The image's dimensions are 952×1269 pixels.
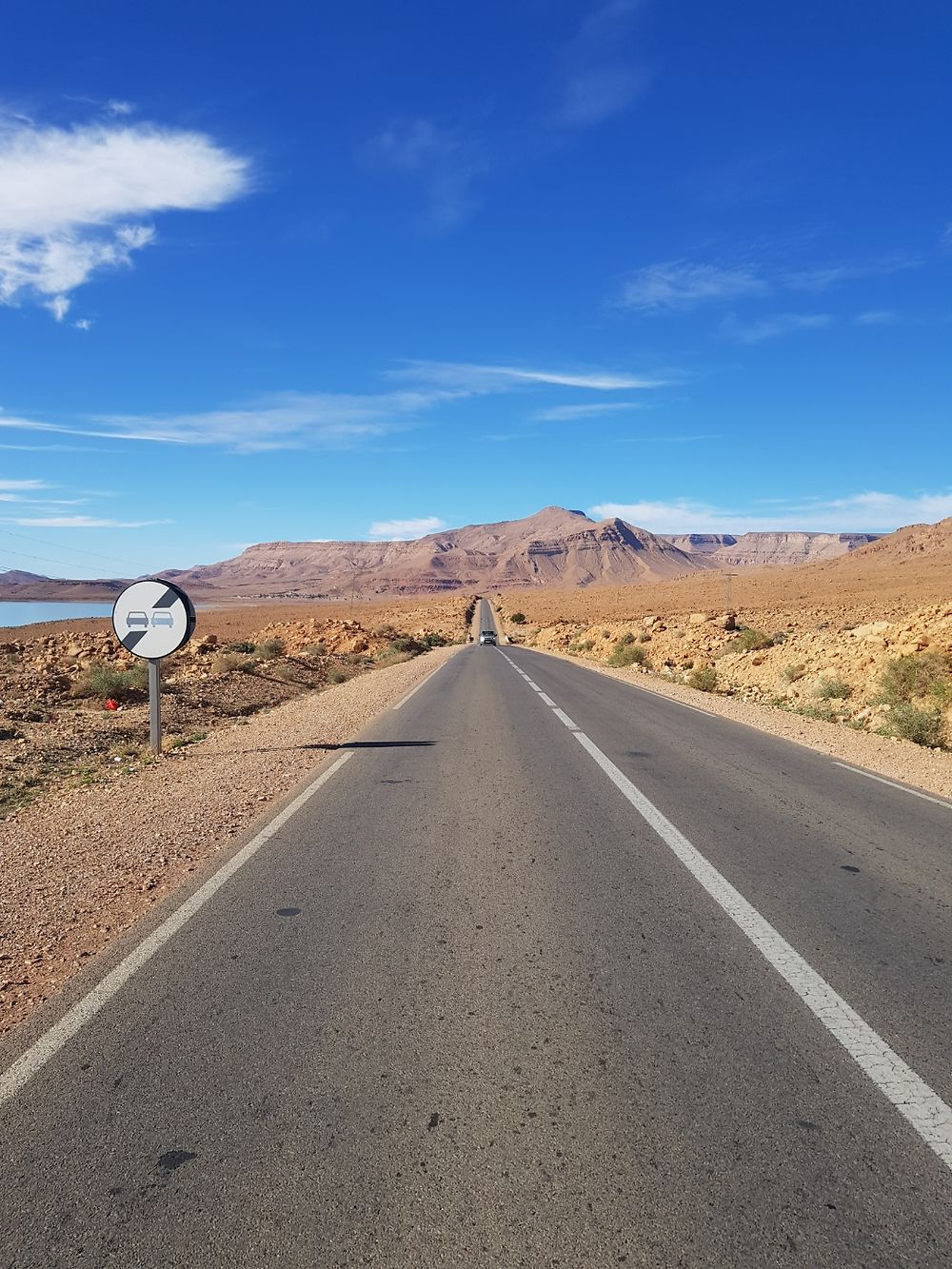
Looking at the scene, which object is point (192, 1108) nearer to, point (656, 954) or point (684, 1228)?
point (684, 1228)

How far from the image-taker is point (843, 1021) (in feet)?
12.6

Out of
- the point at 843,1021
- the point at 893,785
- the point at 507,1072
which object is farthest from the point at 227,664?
the point at 843,1021

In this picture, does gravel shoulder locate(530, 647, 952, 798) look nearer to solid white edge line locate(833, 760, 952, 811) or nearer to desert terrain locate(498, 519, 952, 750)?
solid white edge line locate(833, 760, 952, 811)

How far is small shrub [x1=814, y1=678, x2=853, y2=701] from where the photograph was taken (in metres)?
19.4

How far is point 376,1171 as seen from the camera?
276cm

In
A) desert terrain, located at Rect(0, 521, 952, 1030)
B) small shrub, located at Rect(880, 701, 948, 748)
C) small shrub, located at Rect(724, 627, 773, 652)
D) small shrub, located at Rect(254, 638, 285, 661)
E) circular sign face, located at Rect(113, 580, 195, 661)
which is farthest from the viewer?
small shrub, located at Rect(254, 638, 285, 661)

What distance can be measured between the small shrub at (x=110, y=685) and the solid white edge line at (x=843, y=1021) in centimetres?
1464

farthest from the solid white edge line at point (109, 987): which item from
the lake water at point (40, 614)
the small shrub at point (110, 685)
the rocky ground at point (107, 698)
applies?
the lake water at point (40, 614)

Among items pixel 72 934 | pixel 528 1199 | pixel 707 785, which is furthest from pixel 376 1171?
pixel 707 785

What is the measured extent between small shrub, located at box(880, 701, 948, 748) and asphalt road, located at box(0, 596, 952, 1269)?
26.8 ft

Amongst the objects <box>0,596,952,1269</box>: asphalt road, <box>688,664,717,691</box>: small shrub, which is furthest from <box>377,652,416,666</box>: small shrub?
<box>0,596,952,1269</box>: asphalt road

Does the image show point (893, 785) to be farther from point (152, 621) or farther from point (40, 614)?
point (40, 614)

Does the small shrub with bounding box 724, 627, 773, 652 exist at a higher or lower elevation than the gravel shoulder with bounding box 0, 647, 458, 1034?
higher

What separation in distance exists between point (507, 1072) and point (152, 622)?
857cm
